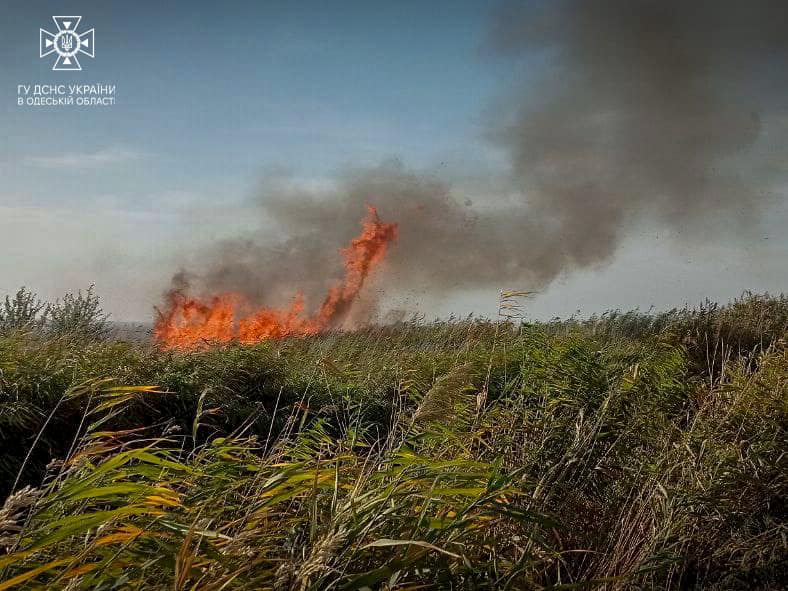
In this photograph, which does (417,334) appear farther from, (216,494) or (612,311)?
(216,494)

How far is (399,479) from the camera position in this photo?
2.61 m

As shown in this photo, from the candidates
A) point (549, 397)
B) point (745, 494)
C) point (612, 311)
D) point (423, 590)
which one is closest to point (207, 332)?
point (612, 311)

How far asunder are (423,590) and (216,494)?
32.6 inches

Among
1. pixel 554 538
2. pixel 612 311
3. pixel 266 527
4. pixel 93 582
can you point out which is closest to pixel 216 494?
pixel 266 527

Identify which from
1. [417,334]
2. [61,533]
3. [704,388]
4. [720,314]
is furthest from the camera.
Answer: [720,314]

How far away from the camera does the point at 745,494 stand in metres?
4.51

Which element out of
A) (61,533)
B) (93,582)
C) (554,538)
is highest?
(61,533)

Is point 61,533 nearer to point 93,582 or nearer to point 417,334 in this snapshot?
point 93,582

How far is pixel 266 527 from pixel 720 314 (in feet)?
48.9

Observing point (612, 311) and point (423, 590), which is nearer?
point (423, 590)

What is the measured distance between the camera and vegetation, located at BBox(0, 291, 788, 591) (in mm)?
2281

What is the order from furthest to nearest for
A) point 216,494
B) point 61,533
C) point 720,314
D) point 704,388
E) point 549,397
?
point 720,314 → point 704,388 → point 549,397 → point 216,494 → point 61,533

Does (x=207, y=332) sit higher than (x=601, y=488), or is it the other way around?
(x=207, y=332)

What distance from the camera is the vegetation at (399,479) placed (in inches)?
89.8
